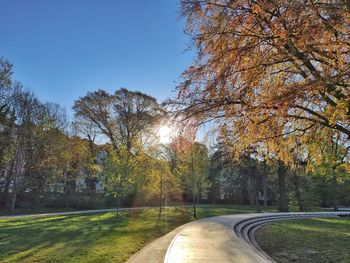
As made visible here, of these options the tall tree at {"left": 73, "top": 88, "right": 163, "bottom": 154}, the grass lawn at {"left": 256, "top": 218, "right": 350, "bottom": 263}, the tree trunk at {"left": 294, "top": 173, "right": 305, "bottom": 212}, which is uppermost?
the tall tree at {"left": 73, "top": 88, "right": 163, "bottom": 154}

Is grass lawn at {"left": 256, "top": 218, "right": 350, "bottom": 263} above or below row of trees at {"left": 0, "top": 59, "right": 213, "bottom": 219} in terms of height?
below

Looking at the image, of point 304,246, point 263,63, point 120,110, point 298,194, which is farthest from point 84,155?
point 263,63

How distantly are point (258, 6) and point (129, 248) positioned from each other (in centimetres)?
912

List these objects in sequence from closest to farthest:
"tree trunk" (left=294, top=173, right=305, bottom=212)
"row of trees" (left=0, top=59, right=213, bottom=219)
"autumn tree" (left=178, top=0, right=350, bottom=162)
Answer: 1. "autumn tree" (left=178, top=0, right=350, bottom=162)
2. "row of trees" (left=0, top=59, right=213, bottom=219)
3. "tree trunk" (left=294, top=173, right=305, bottom=212)

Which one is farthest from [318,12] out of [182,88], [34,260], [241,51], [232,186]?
[232,186]

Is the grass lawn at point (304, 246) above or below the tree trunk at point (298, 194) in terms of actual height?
below

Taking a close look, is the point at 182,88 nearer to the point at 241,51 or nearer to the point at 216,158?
the point at 241,51

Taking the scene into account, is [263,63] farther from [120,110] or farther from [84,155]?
[84,155]

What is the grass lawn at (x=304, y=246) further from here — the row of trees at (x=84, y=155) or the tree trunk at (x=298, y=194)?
the tree trunk at (x=298, y=194)

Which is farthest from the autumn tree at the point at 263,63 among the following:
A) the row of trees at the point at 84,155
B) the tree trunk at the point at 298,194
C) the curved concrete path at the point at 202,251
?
the tree trunk at the point at 298,194

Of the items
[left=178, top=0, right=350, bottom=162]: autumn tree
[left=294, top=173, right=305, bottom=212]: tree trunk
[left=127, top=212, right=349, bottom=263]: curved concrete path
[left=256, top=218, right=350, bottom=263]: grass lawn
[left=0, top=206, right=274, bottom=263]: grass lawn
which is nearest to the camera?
[left=178, top=0, right=350, bottom=162]: autumn tree

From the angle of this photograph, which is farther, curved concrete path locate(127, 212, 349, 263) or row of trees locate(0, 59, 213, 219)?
row of trees locate(0, 59, 213, 219)

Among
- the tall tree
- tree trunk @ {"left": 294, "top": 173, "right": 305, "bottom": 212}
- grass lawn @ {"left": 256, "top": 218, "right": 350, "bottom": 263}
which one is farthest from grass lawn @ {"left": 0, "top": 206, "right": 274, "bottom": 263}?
tree trunk @ {"left": 294, "top": 173, "right": 305, "bottom": 212}

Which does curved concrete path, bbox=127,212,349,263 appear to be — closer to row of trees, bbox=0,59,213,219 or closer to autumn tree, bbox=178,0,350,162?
autumn tree, bbox=178,0,350,162
